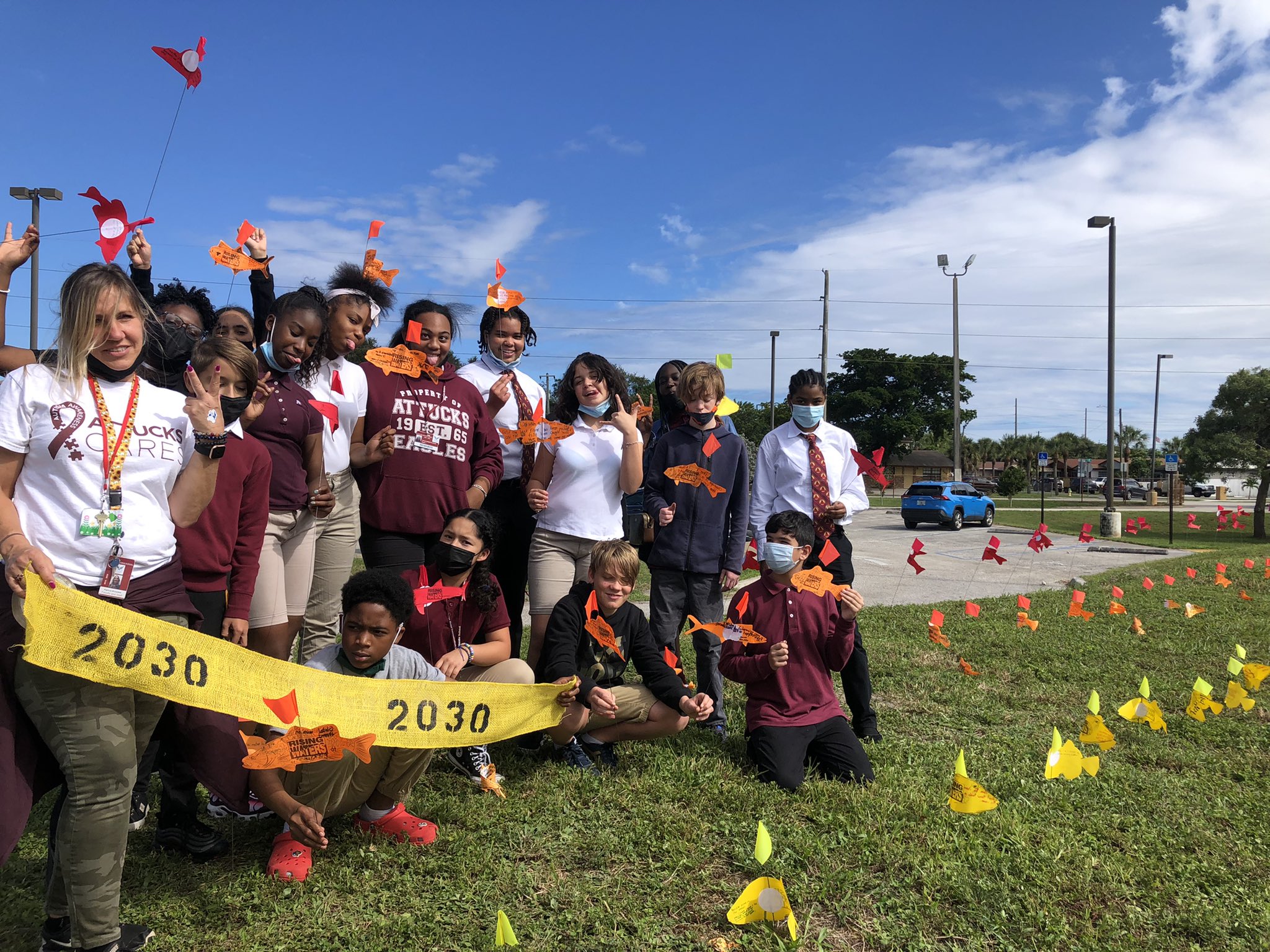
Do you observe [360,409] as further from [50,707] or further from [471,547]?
[50,707]

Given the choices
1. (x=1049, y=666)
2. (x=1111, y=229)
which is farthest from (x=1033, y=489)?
(x=1049, y=666)

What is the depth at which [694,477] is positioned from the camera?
168 inches

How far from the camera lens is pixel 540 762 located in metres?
3.96

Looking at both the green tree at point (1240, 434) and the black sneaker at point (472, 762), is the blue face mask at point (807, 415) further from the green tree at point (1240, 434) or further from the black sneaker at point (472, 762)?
the green tree at point (1240, 434)

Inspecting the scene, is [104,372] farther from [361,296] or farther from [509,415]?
[509,415]

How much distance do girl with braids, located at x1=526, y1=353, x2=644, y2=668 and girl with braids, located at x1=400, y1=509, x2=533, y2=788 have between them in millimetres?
271

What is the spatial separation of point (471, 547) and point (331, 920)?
155 cm

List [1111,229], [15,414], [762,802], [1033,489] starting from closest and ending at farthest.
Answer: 1. [15,414]
2. [762,802]
3. [1111,229]
4. [1033,489]

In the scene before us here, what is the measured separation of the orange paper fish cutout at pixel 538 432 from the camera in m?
4.08

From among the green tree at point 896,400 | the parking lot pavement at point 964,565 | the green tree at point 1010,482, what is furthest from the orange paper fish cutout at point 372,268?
the green tree at point 896,400

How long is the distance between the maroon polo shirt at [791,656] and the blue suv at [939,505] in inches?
776

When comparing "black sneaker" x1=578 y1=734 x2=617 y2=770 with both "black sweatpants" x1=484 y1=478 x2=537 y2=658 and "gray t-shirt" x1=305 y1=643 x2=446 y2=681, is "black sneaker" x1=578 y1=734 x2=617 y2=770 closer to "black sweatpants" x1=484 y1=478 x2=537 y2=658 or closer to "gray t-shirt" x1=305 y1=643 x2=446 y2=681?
"black sweatpants" x1=484 y1=478 x2=537 y2=658

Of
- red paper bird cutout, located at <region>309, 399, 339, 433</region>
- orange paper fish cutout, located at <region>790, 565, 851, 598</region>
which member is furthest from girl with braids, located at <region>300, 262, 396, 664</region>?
orange paper fish cutout, located at <region>790, 565, 851, 598</region>

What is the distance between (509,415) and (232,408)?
174 centimetres
